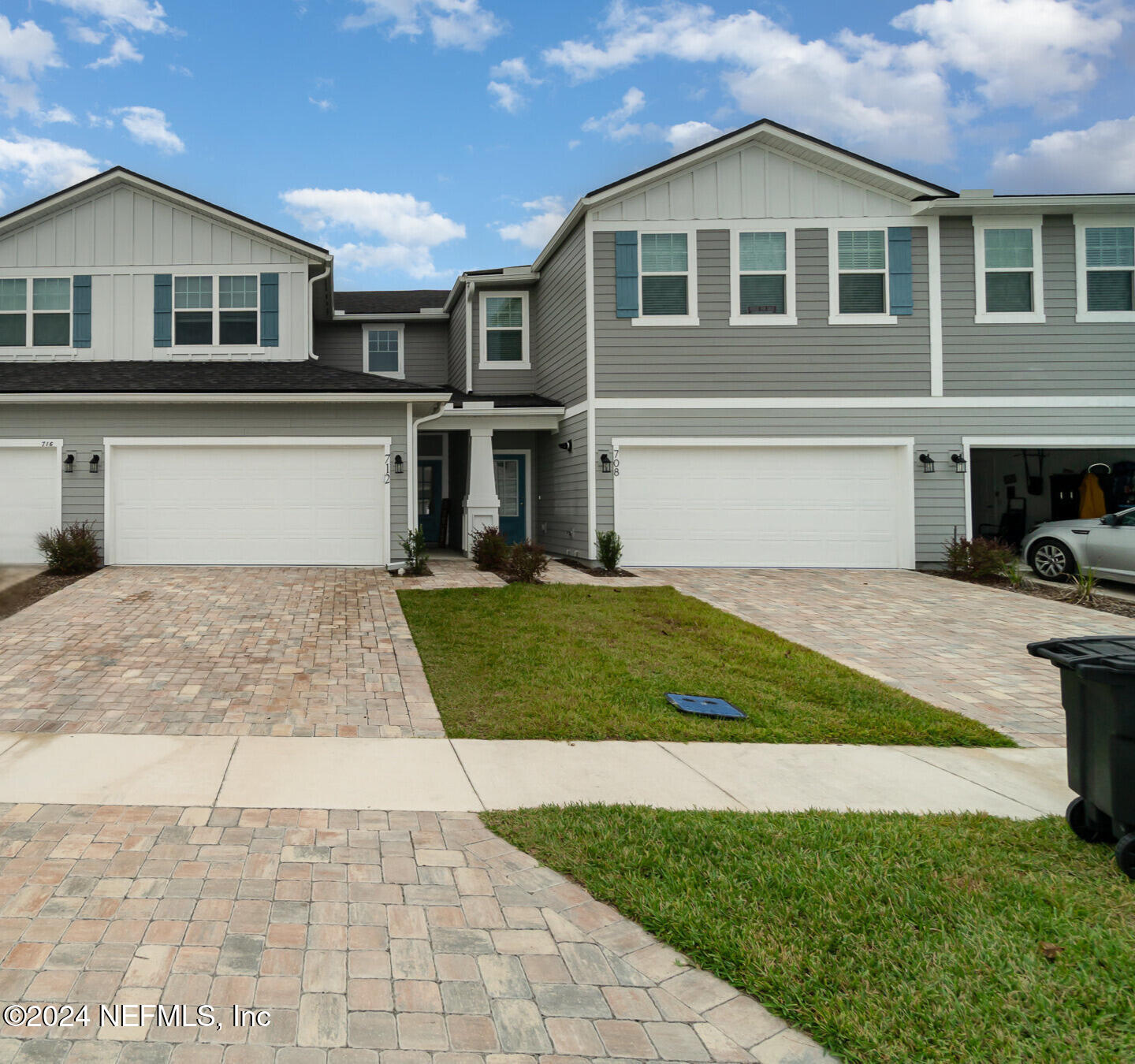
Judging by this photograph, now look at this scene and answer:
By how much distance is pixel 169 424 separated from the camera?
12.6 meters

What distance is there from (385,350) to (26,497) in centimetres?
901

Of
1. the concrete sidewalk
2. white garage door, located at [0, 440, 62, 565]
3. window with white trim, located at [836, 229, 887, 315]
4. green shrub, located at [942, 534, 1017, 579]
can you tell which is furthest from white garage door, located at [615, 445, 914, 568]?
white garage door, located at [0, 440, 62, 565]

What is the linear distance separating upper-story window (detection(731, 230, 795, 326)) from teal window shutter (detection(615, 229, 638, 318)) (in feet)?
5.97

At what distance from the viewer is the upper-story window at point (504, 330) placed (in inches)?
655

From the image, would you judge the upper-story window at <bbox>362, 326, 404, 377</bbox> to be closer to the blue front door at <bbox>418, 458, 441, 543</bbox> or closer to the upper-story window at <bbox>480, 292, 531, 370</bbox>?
the blue front door at <bbox>418, 458, 441, 543</bbox>

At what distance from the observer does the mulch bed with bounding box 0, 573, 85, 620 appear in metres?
9.36

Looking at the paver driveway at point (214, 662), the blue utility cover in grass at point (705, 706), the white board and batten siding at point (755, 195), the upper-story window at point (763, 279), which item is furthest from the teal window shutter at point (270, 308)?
the blue utility cover in grass at point (705, 706)

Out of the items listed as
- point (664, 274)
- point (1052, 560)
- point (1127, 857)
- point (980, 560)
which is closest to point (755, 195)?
point (664, 274)

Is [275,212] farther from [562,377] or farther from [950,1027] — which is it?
[950,1027]

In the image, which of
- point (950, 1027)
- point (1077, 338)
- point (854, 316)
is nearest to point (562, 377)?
point (854, 316)

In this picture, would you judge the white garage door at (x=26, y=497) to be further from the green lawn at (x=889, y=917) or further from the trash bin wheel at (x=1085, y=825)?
the trash bin wheel at (x=1085, y=825)

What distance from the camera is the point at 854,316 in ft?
43.8

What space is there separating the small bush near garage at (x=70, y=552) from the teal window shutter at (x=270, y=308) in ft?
16.6

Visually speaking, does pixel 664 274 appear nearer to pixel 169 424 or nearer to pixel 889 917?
pixel 169 424
